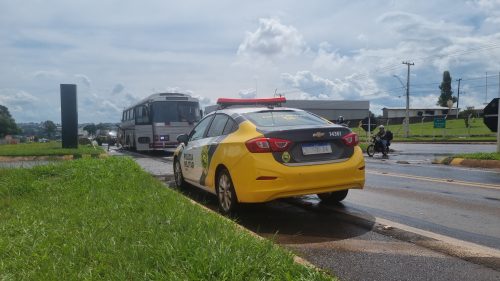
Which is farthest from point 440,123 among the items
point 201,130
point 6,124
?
point 6,124

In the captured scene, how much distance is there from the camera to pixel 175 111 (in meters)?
22.8

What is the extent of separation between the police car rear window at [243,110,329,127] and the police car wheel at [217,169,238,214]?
2.73ft

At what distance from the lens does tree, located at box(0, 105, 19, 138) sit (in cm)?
9731

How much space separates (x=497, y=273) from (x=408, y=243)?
42.2 inches

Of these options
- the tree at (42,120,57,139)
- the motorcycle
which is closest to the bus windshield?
the motorcycle

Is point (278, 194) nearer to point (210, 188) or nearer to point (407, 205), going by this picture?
point (210, 188)

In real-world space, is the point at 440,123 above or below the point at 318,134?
above

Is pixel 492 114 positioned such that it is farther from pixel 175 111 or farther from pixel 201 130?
pixel 175 111

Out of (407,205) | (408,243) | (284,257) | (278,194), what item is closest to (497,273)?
(408,243)

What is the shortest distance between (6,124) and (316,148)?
106109mm

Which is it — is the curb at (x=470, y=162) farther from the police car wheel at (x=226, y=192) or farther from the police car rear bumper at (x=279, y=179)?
the police car wheel at (x=226, y=192)

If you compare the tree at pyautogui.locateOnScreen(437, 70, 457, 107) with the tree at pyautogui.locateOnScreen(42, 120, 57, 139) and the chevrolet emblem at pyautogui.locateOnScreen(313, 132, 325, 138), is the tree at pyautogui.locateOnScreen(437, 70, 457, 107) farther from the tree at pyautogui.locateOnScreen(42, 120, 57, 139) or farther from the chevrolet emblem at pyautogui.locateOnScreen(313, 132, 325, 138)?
the chevrolet emblem at pyautogui.locateOnScreen(313, 132, 325, 138)

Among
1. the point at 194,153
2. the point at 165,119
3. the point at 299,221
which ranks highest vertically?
the point at 165,119

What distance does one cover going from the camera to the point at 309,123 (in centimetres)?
650
